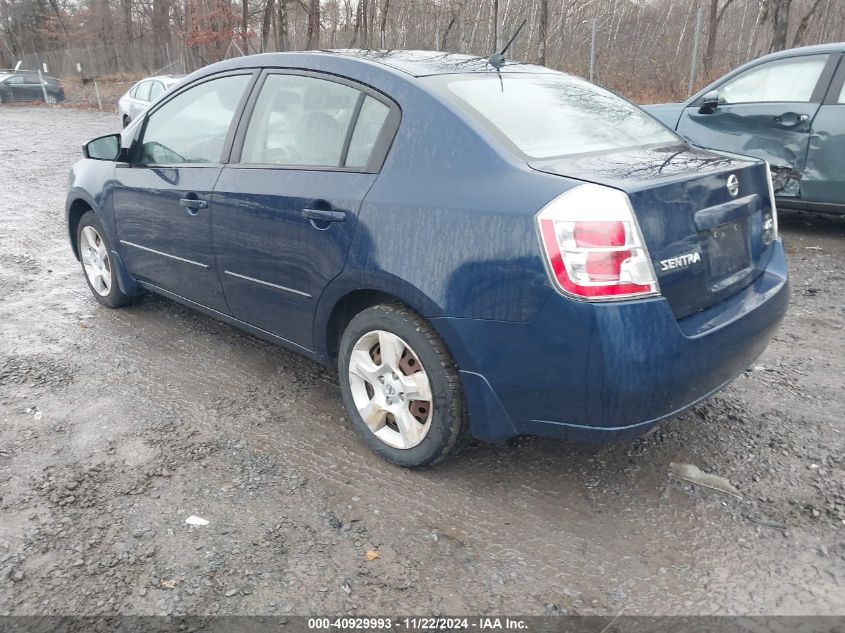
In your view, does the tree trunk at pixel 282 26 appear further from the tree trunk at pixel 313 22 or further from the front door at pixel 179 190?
the front door at pixel 179 190

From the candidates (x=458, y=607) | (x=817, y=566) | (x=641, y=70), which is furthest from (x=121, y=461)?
(x=641, y=70)

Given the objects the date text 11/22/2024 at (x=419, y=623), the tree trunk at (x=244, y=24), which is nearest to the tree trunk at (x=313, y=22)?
the tree trunk at (x=244, y=24)

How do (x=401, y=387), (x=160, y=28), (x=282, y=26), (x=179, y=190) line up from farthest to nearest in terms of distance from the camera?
(x=160, y=28) < (x=282, y=26) < (x=179, y=190) < (x=401, y=387)

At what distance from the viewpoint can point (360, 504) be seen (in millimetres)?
2818

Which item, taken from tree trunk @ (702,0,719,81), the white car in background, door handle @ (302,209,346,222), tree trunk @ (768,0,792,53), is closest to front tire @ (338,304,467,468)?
door handle @ (302,209,346,222)

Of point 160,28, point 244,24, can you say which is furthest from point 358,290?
point 160,28

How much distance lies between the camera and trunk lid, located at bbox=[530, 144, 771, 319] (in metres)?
2.44

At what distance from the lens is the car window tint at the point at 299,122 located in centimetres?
317

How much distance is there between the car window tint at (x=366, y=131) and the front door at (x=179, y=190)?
938 millimetres

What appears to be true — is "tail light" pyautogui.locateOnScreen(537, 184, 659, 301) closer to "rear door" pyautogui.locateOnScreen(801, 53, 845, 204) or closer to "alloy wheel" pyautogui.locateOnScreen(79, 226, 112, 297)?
"alloy wheel" pyautogui.locateOnScreen(79, 226, 112, 297)

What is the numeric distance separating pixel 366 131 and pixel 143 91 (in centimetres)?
1446

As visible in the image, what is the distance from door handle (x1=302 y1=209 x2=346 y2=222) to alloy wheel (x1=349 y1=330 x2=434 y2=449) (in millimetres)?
512

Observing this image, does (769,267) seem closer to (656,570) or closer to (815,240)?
(656,570)

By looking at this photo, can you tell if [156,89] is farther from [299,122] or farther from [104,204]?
[299,122]
